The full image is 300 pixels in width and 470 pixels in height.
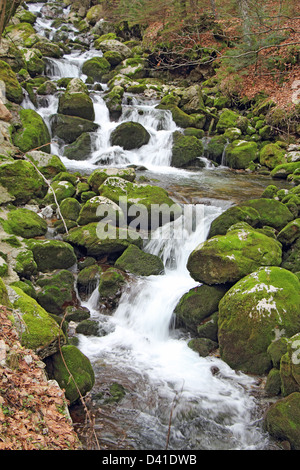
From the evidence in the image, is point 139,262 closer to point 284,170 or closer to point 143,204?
point 143,204

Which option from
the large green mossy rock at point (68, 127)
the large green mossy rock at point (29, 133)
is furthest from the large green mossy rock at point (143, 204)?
the large green mossy rock at point (68, 127)

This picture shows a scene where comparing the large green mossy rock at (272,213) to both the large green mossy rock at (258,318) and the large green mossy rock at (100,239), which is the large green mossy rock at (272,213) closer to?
the large green mossy rock at (258,318)

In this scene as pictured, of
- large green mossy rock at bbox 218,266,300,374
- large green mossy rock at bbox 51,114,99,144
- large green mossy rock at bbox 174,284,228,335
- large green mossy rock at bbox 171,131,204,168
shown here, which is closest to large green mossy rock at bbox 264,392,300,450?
large green mossy rock at bbox 218,266,300,374

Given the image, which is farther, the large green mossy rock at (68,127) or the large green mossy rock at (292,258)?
the large green mossy rock at (68,127)

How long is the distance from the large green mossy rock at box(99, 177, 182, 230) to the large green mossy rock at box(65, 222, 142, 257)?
0.95 m

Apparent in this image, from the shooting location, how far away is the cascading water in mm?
4383

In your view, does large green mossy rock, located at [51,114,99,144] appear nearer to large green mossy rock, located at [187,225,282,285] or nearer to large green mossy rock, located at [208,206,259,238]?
large green mossy rock, located at [208,206,259,238]

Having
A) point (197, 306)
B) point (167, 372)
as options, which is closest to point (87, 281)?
point (197, 306)

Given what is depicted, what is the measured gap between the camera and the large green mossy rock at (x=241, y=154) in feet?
49.3

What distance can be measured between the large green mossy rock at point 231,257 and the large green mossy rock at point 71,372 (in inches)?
113

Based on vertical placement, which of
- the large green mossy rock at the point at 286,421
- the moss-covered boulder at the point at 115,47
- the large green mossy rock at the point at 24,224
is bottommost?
the large green mossy rock at the point at 286,421

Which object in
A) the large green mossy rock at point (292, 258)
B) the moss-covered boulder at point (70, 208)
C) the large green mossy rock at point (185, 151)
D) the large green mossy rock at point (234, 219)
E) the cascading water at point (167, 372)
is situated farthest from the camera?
the large green mossy rock at point (185, 151)

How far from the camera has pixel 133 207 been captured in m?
9.24
